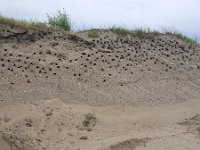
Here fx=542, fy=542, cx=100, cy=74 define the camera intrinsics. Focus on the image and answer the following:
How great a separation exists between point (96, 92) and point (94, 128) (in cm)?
134

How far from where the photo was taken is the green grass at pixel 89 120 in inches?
433

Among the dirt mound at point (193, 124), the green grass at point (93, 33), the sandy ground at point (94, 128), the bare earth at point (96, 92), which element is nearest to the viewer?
the sandy ground at point (94, 128)

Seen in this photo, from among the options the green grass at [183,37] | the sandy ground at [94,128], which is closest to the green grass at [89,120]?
the sandy ground at [94,128]

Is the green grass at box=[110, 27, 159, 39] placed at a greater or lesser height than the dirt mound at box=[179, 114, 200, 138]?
greater

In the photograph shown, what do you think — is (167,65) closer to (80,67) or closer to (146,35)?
(146,35)

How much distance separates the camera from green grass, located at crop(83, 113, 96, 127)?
36.1 ft

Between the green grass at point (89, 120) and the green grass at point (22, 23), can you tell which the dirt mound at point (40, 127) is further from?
the green grass at point (22, 23)

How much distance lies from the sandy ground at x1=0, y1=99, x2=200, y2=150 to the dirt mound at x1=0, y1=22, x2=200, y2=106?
357 millimetres

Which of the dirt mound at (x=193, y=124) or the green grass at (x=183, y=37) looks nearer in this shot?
the dirt mound at (x=193, y=124)

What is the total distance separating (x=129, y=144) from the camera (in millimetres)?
10492

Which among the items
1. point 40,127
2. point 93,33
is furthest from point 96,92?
point 93,33

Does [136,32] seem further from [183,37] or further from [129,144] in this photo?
[129,144]

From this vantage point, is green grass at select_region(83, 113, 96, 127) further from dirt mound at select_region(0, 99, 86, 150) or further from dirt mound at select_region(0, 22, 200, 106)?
dirt mound at select_region(0, 22, 200, 106)

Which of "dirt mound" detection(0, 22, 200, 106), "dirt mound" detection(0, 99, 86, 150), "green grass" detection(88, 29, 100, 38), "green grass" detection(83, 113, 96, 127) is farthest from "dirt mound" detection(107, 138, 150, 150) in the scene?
"green grass" detection(88, 29, 100, 38)
